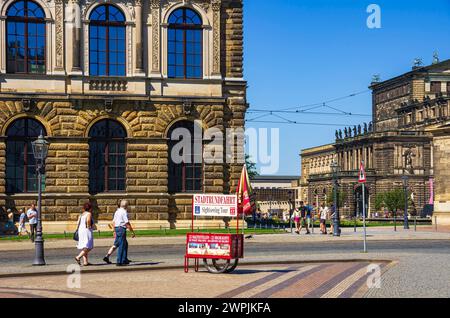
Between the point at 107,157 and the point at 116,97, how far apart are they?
310 cm

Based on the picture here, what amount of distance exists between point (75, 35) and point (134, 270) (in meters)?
25.0

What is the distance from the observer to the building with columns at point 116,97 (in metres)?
46.4

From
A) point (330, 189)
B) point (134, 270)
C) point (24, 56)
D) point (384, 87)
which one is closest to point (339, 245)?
point (134, 270)

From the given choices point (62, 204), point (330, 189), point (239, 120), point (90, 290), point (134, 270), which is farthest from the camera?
point (330, 189)

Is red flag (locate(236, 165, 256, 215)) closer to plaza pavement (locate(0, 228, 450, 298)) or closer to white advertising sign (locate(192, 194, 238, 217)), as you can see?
plaza pavement (locate(0, 228, 450, 298))

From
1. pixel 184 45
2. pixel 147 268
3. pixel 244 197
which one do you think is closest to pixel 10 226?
pixel 184 45

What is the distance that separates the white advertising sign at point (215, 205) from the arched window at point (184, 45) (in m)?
25.5

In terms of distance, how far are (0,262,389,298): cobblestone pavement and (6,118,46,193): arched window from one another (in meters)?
23.9

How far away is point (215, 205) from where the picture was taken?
23.8 meters

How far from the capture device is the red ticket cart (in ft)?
74.8

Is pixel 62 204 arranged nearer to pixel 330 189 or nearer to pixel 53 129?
pixel 53 129

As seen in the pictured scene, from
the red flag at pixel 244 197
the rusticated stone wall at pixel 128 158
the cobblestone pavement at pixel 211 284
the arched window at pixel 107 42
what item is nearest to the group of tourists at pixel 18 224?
the rusticated stone wall at pixel 128 158

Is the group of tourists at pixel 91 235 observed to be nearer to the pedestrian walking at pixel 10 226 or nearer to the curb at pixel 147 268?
the curb at pixel 147 268

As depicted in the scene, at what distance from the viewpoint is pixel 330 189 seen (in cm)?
17862
